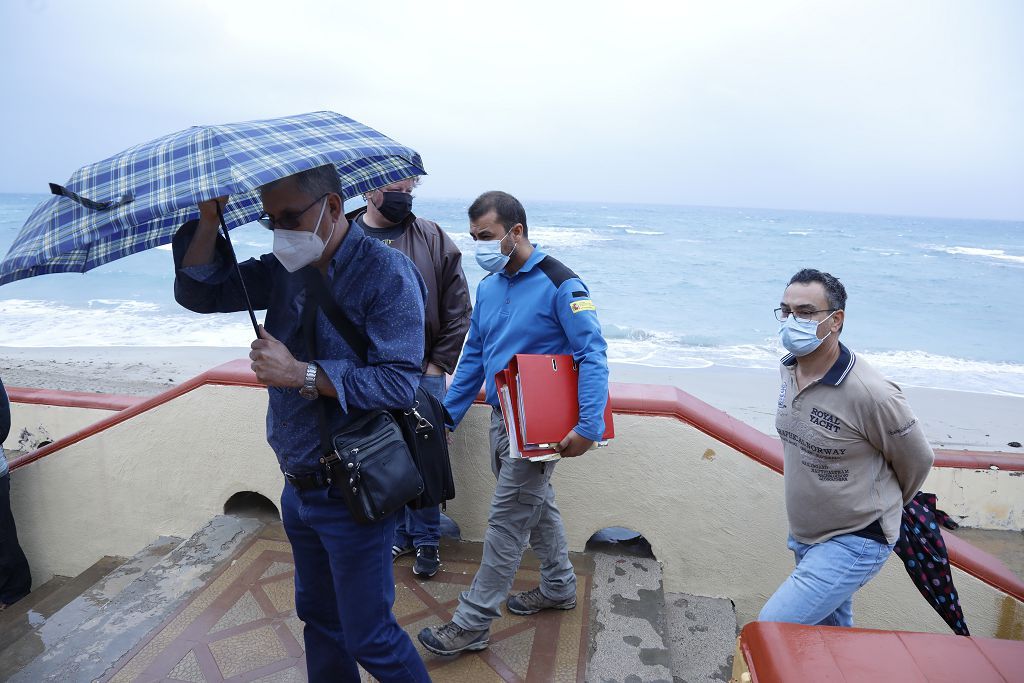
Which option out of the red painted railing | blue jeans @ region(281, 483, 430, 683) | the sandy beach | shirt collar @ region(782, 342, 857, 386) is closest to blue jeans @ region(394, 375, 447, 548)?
the red painted railing

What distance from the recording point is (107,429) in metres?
4.29

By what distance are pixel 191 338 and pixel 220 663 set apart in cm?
1352

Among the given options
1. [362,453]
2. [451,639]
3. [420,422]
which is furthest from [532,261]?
[451,639]

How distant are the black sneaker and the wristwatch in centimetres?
181

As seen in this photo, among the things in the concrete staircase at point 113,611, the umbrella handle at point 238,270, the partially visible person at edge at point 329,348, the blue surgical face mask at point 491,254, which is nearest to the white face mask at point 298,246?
the partially visible person at edge at point 329,348

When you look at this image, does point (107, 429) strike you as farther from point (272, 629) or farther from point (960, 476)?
point (960, 476)

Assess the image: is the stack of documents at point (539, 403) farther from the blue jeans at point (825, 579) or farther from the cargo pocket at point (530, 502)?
the blue jeans at point (825, 579)

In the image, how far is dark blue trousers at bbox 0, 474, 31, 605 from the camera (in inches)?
174

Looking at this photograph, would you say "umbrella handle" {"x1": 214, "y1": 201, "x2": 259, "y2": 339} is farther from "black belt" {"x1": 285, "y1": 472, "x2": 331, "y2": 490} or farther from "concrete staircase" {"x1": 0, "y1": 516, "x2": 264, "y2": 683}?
"concrete staircase" {"x1": 0, "y1": 516, "x2": 264, "y2": 683}

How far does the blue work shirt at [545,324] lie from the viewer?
2707mm

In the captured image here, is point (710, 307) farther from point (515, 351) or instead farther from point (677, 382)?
point (515, 351)

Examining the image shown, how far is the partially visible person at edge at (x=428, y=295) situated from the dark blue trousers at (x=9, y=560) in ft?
9.11

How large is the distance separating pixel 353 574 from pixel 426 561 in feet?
4.83

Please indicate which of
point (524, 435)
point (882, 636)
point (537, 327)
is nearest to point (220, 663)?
point (524, 435)
